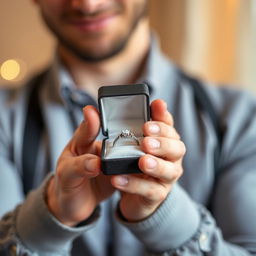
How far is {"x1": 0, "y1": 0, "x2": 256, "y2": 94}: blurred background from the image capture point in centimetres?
78

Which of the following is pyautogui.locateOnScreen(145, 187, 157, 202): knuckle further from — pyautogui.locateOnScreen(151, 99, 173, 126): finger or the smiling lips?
the smiling lips

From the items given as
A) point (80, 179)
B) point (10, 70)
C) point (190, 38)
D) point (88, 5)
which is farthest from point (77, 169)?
point (10, 70)

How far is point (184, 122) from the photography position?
2.06 ft

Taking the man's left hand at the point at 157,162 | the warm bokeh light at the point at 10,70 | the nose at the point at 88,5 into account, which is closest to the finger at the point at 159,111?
the man's left hand at the point at 157,162

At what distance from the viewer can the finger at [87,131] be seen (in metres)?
0.38

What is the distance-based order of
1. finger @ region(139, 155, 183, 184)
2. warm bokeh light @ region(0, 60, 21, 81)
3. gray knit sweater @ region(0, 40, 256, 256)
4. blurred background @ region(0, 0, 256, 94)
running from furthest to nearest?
warm bokeh light @ region(0, 60, 21, 81), blurred background @ region(0, 0, 256, 94), gray knit sweater @ region(0, 40, 256, 256), finger @ region(139, 155, 183, 184)

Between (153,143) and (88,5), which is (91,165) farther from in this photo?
(88,5)

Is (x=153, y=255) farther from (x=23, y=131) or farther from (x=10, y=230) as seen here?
(x=23, y=131)

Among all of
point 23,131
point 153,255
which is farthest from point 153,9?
point 153,255

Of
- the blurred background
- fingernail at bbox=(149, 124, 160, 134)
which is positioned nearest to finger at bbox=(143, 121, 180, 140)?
fingernail at bbox=(149, 124, 160, 134)

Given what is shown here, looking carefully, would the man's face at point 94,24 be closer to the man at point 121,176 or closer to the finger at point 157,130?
the man at point 121,176

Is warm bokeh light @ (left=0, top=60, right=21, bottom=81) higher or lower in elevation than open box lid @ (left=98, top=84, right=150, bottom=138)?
lower

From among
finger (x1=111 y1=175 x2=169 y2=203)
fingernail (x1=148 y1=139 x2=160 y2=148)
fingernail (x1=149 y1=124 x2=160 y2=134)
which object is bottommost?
finger (x1=111 y1=175 x2=169 y2=203)

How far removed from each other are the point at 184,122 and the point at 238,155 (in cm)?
9
